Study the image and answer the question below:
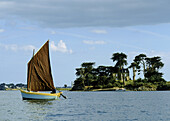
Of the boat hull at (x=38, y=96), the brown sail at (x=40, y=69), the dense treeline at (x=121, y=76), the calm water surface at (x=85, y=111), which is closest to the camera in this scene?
the calm water surface at (x=85, y=111)

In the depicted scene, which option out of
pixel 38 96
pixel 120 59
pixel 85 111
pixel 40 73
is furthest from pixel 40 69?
pixel 120 59

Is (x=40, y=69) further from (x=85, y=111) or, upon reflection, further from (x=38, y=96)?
→ (x=85, y=111)

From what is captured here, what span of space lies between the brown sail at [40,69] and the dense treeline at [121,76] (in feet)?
324

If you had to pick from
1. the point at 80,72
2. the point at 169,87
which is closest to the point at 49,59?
the point at 169,87

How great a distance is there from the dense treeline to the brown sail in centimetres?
9883

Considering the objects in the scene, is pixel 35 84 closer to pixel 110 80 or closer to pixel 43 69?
pixel 43 69

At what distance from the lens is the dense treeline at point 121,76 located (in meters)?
164

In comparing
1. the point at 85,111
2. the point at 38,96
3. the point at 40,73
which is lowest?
the point at 85,111

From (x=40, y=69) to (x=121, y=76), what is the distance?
384 ft

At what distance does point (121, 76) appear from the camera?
182m

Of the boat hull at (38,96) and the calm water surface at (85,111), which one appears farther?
the boat hull at (38,96)

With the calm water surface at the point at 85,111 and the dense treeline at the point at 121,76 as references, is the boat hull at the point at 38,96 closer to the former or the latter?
the calm water surface at the point at 85,111

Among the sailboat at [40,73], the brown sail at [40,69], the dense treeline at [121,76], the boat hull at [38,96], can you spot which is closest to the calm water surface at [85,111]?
the boat hull at [38,96]

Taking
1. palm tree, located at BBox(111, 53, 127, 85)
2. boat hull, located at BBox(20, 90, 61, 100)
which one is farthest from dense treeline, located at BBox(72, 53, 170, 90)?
boat hull, located at BBox(20, 90, 61, 100)
